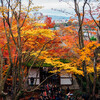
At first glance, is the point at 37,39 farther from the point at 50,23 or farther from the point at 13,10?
the point at 50,23

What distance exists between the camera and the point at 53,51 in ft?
52.1

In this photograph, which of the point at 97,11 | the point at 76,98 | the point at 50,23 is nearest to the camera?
the point at 97,11

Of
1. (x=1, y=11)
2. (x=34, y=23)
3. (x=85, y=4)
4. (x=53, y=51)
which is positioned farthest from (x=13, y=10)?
(x=53, y=51)

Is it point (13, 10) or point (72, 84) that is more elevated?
point (13, 10)

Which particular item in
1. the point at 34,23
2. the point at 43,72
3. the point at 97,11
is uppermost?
the point at 97,11

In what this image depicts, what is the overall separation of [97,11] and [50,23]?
10025mm

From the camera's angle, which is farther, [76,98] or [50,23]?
[50,23]

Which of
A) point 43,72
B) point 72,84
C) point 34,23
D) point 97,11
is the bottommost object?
point 72,84

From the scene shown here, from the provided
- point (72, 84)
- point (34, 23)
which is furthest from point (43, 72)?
point (34, 23)

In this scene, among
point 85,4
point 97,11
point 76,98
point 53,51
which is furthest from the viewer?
point 53,51

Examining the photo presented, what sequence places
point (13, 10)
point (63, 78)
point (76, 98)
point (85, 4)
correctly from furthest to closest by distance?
point (63, 78)
point (76, 98)
point (85, 4)
point (13, 10)

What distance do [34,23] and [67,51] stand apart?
5.85m

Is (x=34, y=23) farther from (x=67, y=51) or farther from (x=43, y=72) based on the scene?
(x=43, y=72)

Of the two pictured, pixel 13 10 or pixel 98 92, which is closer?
pixel 13 10
